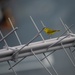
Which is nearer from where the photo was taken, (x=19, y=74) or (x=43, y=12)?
(x=19, y=74)

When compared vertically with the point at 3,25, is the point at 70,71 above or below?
below

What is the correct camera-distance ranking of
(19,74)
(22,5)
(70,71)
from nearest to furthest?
(70,71)
(19,74)
(22,5)

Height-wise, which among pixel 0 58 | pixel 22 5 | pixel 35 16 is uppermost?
pixel 22 5

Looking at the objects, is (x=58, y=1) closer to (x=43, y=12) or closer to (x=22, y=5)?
(x=43, y=12)

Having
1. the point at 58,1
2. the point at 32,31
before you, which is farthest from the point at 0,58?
the point at 58,1

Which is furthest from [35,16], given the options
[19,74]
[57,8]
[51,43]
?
[51,43]

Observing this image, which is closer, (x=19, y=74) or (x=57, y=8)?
(x=19, y=74)

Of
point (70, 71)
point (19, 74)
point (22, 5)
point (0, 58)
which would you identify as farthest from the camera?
point (22, 5)

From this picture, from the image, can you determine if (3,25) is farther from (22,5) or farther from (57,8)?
(57,8)

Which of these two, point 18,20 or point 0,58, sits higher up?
point 18,20
